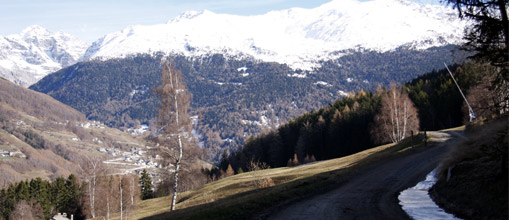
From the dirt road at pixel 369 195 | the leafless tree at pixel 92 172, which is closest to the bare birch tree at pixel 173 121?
the dirt road at pixel 369 195

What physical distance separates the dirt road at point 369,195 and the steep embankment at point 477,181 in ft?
7.74

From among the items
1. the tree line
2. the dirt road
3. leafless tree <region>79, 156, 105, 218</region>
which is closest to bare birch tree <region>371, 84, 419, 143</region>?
the dirt road

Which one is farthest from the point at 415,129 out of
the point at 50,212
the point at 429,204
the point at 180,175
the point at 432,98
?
the point at 50,212

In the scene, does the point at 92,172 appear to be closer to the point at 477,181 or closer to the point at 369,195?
the point at 369,195

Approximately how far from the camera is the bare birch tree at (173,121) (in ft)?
109

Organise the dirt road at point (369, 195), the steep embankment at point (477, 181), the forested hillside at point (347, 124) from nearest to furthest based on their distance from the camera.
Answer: the steep embankment at point (477, 181) < the dirt road at point (369, 195) < the forested hillside at point (347, 124)

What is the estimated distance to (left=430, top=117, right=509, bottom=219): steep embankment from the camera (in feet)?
47.9

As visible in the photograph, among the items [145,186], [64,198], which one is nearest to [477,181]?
[64,198]

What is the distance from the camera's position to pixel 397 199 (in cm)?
2189

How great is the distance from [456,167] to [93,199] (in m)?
73.7

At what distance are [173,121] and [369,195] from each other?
17.4 meters

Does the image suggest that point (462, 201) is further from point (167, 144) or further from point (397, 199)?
point (167, 144)

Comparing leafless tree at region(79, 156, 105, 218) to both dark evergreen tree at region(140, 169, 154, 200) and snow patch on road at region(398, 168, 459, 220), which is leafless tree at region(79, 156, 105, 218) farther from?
snow patch on road at region(398, 168, 459, 220)

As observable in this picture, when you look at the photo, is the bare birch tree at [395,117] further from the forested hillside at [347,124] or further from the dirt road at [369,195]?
the dirt road at [369,195]
